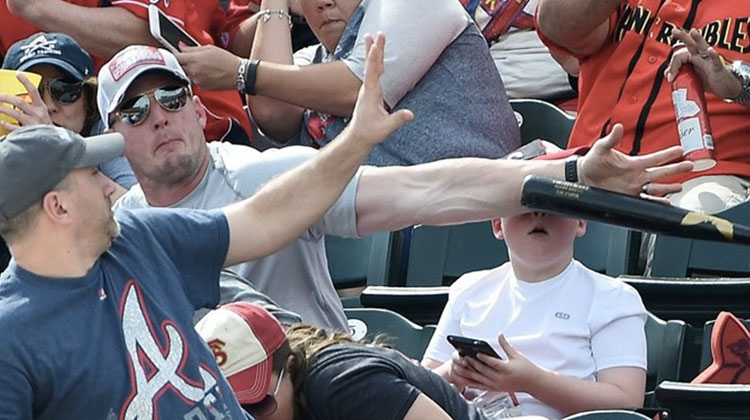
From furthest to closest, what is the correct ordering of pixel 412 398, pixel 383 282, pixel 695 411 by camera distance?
pixel 383 282 → pixel 695 411 → pixel 412 398

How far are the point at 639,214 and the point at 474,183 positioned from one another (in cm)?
49

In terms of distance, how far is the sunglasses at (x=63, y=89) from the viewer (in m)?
4.91

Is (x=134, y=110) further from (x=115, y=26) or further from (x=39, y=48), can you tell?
(x=115, y=26)

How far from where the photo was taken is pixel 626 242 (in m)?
4.25

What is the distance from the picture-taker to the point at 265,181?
402cm

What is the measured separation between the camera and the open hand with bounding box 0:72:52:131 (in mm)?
4449

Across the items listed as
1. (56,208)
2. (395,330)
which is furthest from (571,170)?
(56,208)

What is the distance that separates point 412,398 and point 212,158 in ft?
4.44

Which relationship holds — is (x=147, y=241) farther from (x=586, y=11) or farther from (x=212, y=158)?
(x=586, y=11)

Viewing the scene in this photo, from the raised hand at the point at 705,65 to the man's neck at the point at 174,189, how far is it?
129 centimetres

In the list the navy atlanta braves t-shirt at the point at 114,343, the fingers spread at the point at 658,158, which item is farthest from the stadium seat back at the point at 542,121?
the navy atlanta braves t-shirt at the point at 114,343

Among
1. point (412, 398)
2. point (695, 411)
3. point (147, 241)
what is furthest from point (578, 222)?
point (147, 241)

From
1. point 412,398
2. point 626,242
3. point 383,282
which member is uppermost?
point 412,398

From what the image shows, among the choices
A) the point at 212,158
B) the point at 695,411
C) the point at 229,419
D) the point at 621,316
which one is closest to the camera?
the point at 229,419
